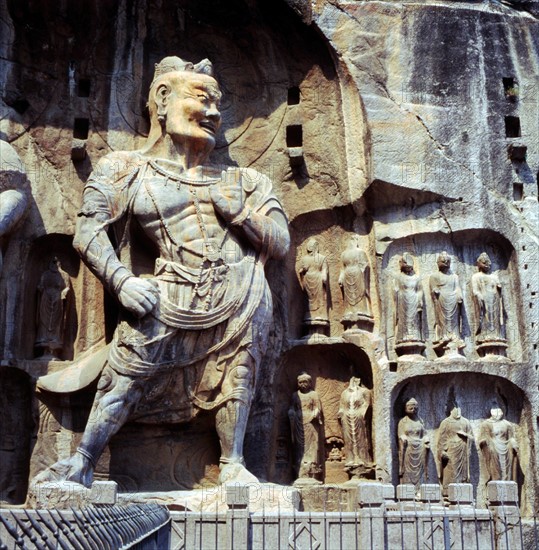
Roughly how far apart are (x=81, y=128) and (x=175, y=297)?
100.0 inches

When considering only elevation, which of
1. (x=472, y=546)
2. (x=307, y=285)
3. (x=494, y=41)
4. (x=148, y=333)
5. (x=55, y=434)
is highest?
(x=494, y=41)

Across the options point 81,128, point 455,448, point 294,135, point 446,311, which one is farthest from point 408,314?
point 81,128

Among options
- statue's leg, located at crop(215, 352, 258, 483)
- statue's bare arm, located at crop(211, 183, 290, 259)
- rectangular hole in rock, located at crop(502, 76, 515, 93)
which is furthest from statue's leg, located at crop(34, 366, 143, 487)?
rectangular hole in rock, located at crop(502, 76, 515, 93)

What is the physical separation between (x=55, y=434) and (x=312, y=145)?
3.97 meters

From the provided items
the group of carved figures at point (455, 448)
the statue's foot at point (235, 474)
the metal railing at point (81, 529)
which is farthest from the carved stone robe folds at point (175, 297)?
the metal railing at point (81, 529)

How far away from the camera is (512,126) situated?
1076cm

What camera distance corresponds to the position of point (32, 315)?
10.2 metres

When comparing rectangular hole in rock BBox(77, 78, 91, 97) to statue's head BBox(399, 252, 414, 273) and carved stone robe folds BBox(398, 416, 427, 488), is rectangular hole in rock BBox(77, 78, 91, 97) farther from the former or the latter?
carved stone robe folds BBox(398, 416, 427, 488)

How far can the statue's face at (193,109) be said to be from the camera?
10.1 metres

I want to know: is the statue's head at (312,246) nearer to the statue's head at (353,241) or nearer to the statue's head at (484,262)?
the statue's head at (353,241)

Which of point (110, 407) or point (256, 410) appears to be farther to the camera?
point (256, 410)

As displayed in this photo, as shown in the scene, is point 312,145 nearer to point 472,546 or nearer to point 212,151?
point 212,151

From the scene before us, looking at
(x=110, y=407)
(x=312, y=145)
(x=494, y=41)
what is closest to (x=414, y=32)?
(x=494, y=41)

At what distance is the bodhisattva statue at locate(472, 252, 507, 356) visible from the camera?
10.0m
